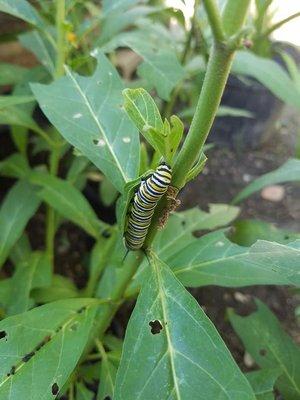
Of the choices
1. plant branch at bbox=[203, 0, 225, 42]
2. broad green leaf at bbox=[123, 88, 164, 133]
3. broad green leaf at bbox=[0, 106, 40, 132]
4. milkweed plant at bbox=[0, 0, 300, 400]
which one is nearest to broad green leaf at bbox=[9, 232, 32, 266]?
milkweed plant at bbox=[0, 0, 300, 400]

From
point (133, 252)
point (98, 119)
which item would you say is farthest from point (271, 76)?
point (133, 252)

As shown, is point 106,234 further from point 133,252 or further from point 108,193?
point 133,252

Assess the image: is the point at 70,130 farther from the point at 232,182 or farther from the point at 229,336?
the point at 232,182

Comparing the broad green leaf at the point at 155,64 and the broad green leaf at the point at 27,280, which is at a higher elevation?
the broad green leaf at the point at 155,64

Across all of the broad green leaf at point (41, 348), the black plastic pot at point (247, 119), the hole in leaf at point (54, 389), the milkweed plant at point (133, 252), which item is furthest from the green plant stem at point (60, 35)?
the black plastic pot at point (247, 119)

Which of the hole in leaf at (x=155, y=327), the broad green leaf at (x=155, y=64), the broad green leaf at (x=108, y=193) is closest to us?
the hole in leaf at (x=155, y=327)

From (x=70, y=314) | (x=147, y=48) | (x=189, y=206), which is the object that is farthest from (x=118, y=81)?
(x=189, y=206)

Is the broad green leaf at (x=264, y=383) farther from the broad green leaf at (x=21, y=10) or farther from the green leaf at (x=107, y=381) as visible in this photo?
the broad green leaf at (x=21, y=10)
